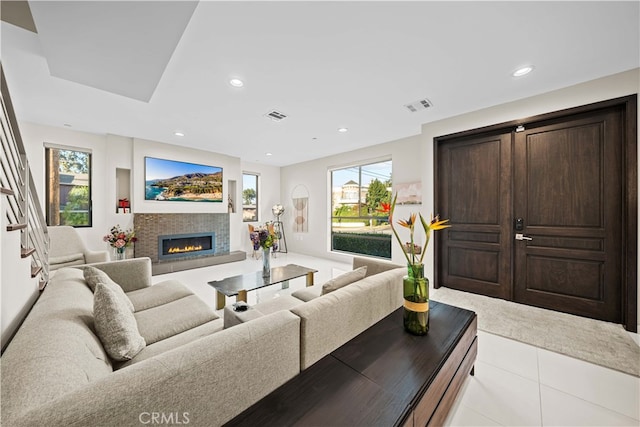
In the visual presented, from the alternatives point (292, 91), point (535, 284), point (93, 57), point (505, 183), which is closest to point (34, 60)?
point (93, 57)

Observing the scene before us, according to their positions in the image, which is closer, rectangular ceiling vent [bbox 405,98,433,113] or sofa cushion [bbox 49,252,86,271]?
rectangular ceiling vent [bbox 405,98,433,113]

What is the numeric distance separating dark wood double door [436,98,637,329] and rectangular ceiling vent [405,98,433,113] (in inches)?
28.8

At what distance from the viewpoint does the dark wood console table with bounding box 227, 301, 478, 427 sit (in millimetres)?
878

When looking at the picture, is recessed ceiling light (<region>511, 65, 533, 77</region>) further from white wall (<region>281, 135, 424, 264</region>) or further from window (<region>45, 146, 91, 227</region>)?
window (<region>45, 146, 91, 227</region>)

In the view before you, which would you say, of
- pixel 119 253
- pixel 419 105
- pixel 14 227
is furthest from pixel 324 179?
pixel 14 227

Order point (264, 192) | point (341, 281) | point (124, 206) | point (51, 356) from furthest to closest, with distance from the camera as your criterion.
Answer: point (264, 192) < point (124, 206) < point (341, 281) < point (51, 356)

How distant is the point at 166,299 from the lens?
7.38 feet

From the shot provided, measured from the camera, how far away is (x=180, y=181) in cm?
527

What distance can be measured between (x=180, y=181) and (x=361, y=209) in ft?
13.7

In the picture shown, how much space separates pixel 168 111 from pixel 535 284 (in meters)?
5.52

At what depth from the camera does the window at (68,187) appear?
418 cm

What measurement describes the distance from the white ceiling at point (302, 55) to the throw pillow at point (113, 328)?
188cm

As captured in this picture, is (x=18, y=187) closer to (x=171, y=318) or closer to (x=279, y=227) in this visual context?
(x=171, y=318)

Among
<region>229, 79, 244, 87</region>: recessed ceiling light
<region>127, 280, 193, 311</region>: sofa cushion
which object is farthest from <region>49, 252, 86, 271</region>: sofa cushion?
<region>229, 79, 244, 87</region>: recessed ceiling light
